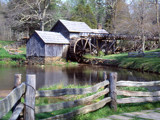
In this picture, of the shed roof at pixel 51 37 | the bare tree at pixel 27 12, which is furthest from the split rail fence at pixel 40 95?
the bare tree at pixel 27 12

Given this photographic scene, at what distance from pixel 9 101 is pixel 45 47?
22212mm

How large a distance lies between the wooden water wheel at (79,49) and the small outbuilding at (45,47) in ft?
3.27

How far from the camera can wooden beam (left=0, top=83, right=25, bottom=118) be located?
2674 mm

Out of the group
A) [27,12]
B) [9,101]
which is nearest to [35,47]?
[27,12]

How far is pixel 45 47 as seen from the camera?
24797 millimetres

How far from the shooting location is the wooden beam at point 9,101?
2674 millimetres

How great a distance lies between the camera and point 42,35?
25.1 m

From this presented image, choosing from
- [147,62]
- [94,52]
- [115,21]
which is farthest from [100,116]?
[115,21]

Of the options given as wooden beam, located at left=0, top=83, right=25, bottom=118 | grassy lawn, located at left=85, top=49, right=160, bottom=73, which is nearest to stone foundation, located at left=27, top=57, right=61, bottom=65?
grassy lawn, located at left=85, top=49, right=160, bottom=73

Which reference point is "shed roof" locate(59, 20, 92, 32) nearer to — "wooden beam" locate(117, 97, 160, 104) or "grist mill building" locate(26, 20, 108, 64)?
"grist mill building" locate(26, 20, 108, 64)

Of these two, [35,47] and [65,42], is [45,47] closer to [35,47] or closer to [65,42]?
[35,47]

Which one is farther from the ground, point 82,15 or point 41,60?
point 82,15

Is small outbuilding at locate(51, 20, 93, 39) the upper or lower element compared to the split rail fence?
upper

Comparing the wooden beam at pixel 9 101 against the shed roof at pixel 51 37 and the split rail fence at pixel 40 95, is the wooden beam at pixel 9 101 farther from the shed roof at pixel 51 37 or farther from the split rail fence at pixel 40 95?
the shed roof at pixel 51 37
